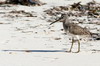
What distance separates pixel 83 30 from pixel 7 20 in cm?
493

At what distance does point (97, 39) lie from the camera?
11297mm

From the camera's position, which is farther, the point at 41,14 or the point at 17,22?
the point at 41,14

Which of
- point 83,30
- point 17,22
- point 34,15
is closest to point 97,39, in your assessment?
point 83,30
